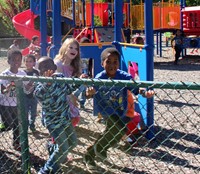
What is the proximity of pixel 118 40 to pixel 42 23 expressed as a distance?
206 cm

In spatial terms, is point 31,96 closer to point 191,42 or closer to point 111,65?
point 111,65

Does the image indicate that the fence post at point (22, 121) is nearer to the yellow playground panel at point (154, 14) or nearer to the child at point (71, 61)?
the child at point (71, 61)

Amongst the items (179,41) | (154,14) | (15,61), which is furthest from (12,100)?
(154,14)

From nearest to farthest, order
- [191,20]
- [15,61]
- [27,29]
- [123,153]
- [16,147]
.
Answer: [123,153]
[15,61]
[16,147]
[27,29]
[191,20]

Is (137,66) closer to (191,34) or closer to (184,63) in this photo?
(184,63)

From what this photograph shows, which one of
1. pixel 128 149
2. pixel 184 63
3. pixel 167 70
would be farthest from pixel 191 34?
pixel 128 149

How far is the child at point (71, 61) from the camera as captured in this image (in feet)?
14.8

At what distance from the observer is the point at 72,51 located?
452cm

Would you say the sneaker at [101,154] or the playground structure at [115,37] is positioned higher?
the playground structure at [115,37]

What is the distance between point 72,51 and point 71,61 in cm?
15

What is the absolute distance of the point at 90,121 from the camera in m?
6.74

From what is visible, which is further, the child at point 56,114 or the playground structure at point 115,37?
the playground structure at point 115,37

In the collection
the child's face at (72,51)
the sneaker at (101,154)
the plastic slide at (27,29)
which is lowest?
the sneaker at (101,154)

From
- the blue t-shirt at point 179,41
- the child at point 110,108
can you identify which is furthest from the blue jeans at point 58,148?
the blue t-shirt at point 179,41
